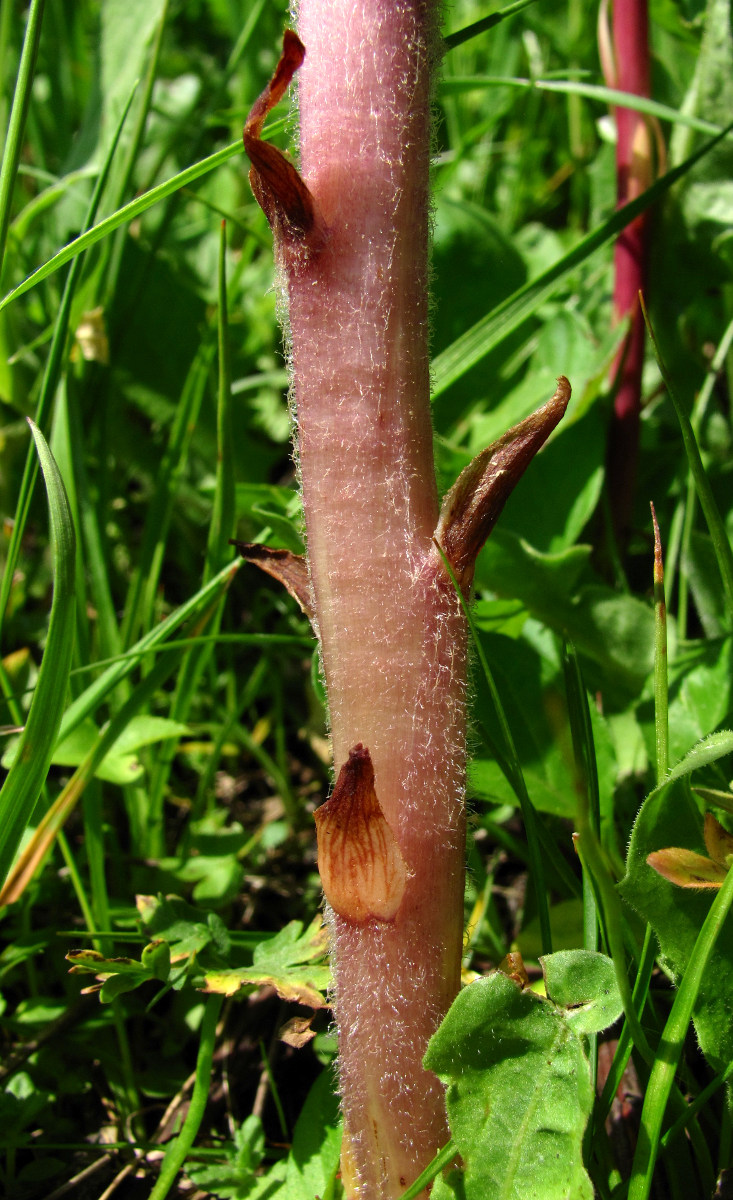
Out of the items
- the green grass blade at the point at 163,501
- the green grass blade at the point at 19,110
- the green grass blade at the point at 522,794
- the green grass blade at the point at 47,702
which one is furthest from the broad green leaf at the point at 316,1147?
the green grass blade at the point at 19,110

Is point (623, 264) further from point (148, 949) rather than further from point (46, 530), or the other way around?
point (148, 949)

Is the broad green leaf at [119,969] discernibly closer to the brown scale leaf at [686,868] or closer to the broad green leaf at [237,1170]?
the broad green leaf at [237,1170]

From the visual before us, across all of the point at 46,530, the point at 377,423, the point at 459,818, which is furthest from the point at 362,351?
the point at 46,530

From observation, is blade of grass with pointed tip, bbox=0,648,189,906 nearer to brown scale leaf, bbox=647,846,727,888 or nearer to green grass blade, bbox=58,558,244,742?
green grass blade, bbox=58,558,244,742

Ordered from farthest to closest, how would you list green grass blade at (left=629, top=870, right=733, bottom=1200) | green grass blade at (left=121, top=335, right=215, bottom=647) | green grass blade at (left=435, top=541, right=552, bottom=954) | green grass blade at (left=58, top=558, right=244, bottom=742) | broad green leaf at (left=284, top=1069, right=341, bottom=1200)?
1. green grass blade at (left=121, top=335, right=215, bottom=647)
2. green grass blade at (left=58, top=558, right=244, bottom=742)
3. broad green leaf at (left=284, top=1069, right=341, bottom=1200)
4. green grass blade at (left=435, top=541, right=552, bottom=954)
5. green grass blade at (left=629, top=870, right=733, bottom=1200)

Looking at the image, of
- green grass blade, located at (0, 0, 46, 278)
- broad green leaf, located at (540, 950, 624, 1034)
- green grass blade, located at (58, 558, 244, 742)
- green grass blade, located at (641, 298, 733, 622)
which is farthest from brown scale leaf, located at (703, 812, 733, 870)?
green grass blade, located at (0, 0, 46, 278)

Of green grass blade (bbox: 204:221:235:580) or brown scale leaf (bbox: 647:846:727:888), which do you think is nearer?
brown scale leaf (bbox: 647:846:727:888)

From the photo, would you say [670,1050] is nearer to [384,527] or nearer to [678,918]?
[678,918]
